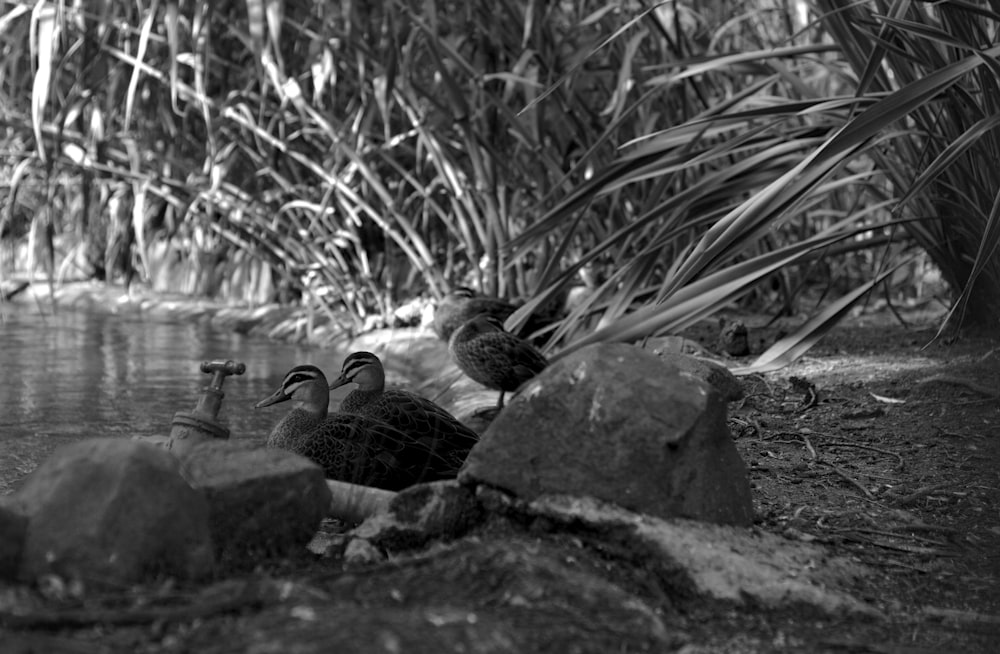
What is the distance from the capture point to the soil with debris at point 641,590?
1.75 m

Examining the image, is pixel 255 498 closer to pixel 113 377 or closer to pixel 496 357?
pixel 496 357

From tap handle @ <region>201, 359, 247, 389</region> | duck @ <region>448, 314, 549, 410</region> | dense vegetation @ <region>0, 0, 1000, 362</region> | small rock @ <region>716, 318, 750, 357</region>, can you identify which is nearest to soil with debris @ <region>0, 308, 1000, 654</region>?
dense vegetation @ <region>0, 0, 1000, 362</region>

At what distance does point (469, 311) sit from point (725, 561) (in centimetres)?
353

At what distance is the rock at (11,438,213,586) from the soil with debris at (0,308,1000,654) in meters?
0.07

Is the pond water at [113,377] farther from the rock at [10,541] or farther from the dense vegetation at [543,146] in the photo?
the rock at [10,541]

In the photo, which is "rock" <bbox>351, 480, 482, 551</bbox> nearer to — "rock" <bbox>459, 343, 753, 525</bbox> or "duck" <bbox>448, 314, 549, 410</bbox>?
"rock" <bbox>459, 343, 753, 525</bbox>

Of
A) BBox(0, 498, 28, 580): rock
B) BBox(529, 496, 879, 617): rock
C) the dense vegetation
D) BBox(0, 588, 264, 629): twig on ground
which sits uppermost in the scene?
the dense vegetation

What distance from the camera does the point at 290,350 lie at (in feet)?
24.3

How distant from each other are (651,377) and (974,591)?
0.82 metres

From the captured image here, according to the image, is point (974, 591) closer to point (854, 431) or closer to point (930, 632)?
point (930, 632)

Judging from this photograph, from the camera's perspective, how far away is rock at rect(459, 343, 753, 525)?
2.44 metres

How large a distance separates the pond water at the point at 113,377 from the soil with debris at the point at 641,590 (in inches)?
58.8

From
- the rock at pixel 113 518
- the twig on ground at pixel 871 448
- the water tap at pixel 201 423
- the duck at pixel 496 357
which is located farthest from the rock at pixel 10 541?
the duck at pixel 496 357

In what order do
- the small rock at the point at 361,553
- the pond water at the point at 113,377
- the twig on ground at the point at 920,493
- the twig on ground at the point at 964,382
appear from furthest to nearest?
the pond water at the point at 113,377, the twig on ground at the point at 964,382, the twig on ground at the point at 920,493, the small rock at the point at 361,553
